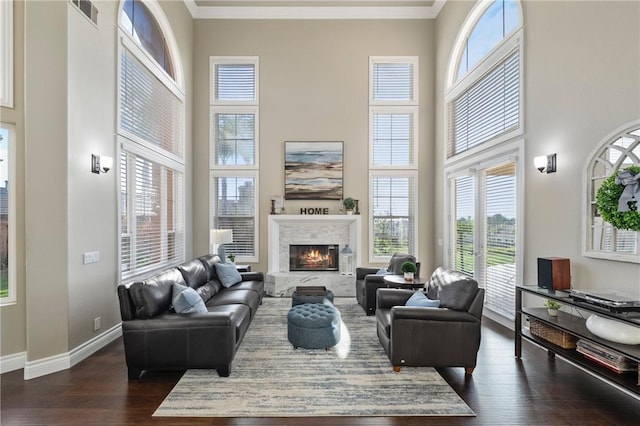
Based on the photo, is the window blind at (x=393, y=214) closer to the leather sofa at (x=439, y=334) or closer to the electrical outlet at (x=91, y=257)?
the leather sofa at (x=439, y=334)

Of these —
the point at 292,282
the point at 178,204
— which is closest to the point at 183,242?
the point at 178,204

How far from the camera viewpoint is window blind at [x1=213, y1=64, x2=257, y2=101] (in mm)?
7305

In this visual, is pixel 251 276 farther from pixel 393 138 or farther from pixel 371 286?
pixel 393 138

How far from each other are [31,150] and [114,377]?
2.46m

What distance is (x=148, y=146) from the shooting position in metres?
5.21

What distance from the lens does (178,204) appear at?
21.4ft

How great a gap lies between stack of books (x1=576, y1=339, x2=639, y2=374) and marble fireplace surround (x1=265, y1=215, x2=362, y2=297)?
4131mm

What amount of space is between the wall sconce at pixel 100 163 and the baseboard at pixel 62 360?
203cm

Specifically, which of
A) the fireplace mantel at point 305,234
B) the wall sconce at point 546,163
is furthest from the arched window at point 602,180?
the fireplace mantel at point 305,234

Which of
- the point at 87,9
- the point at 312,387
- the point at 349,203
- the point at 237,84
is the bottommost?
the point at 312,387

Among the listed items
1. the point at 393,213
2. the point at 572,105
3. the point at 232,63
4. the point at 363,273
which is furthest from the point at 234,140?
the point at 572,105

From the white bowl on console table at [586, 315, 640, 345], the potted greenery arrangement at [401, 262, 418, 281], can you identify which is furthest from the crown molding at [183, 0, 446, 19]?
the white bowl on console table at [586, 315, 640, 345]

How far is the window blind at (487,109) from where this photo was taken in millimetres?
4738

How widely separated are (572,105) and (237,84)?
6124mm
